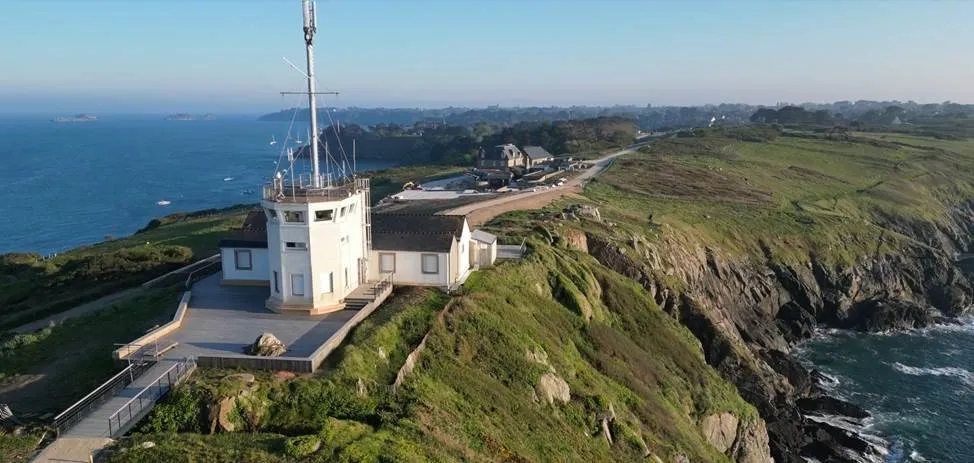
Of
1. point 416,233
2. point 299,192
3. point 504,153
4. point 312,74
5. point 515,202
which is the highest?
point 312,74

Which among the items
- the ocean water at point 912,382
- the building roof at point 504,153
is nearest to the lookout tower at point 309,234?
the ocean water at point 912,382

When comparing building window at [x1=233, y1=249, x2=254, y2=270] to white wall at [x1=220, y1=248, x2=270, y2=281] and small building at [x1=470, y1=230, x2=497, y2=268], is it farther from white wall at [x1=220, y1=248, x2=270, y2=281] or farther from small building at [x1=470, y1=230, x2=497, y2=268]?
small building at [x1=470, y1=230, x2=497, y2=268]

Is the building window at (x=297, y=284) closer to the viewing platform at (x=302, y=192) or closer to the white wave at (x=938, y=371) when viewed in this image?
the viewing platform at (x=302, y=192)

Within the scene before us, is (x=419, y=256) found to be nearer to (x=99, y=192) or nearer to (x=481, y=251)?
(x=481, y=251)

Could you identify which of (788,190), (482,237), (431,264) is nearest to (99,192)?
(482,237)

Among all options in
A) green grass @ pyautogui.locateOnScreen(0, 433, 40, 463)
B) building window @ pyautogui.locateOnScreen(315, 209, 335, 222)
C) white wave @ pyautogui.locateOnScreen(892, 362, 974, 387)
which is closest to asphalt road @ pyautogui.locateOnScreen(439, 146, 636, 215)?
building window @ pyautogui.locateOnScreen(315, 209, 335, 222)

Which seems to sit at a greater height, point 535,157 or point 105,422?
point 535,157

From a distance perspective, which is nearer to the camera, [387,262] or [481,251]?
[387,262]
